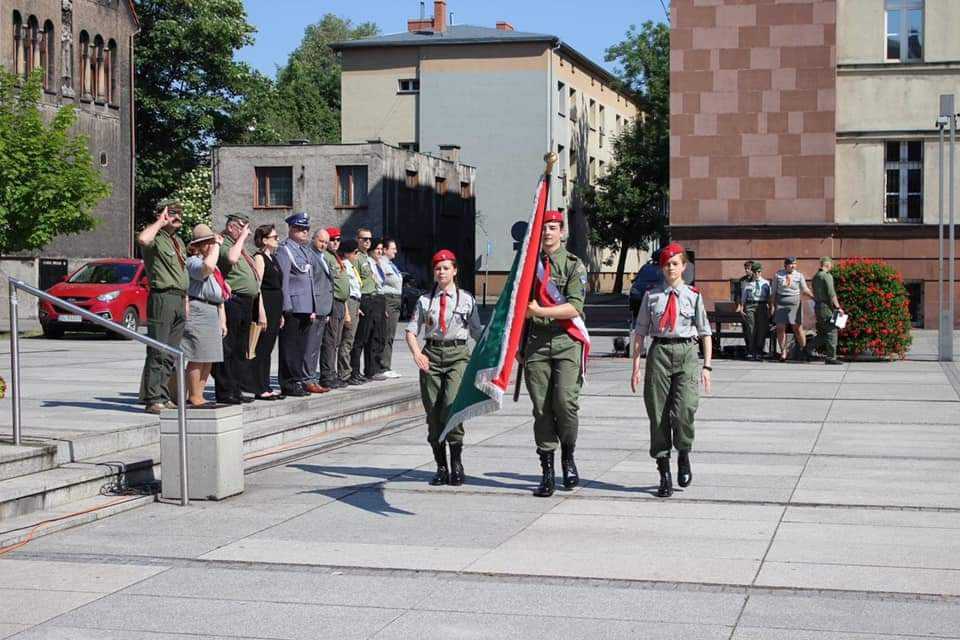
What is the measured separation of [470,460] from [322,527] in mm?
3160

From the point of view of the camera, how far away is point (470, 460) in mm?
11805

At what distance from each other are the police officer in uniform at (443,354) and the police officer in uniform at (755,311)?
15088 mm

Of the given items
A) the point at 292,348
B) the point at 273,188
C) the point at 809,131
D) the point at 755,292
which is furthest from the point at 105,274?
the point at 273,188

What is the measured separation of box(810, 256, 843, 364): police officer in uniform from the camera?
2314 centimetres

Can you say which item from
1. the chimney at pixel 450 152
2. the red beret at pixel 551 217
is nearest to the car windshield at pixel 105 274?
the red beret at pixel 551 217

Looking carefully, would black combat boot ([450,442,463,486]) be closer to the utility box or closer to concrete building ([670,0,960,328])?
the utility box

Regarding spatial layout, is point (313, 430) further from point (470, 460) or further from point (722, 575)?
point (722, 575)

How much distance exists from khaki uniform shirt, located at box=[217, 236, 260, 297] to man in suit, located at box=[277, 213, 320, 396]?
3.13 feet

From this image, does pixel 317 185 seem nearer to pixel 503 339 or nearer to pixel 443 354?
pixel 443 354

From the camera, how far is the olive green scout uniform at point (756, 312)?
2478cm

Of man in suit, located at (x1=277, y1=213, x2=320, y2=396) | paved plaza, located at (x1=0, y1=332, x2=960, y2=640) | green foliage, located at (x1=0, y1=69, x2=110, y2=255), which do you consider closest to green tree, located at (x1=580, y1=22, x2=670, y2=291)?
green foliage, located at (x1=0, y1=69, x2=110, y2=255)

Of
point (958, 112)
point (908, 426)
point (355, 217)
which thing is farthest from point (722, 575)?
point (355, 217)

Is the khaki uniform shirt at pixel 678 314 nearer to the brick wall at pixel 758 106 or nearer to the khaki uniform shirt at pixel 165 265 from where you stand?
the khaki uniform shirt at pixel 165 265

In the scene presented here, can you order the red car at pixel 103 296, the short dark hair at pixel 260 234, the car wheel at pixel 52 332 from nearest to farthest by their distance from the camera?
1. the short dark hair at pixel 260 234
2. the red car at pixel 103 296
3. the car wheel at pixel 52 332
